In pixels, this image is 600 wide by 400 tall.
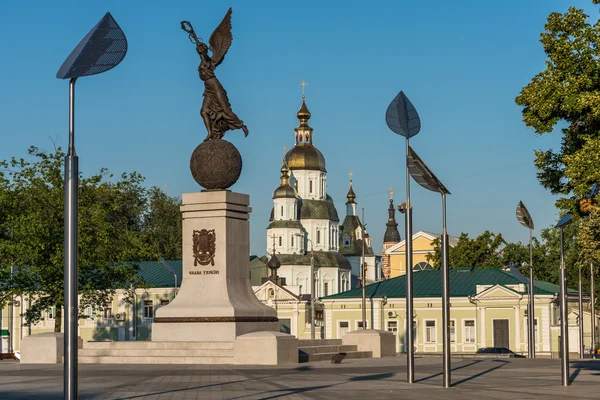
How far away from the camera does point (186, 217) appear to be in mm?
38344

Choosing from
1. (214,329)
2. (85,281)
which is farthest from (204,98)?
(85,281)

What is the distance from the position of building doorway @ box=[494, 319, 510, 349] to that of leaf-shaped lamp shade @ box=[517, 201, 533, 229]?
84.9ft

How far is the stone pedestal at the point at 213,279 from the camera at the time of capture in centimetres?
3684

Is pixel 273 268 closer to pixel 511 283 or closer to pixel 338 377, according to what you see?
pixel 511 283

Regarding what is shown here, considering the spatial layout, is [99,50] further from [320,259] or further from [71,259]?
[320,259]

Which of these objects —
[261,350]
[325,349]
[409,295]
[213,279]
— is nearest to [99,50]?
[409,295]

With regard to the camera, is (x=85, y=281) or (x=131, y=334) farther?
(x=131, y=334)

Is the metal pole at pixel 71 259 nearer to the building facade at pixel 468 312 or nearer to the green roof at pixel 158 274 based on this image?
the building facade at pixel 468 312

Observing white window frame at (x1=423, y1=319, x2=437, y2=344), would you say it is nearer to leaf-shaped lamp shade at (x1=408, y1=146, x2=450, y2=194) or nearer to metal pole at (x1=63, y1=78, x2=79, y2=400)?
leaf-shaped lamp shade at (x1=408, y1=146, x2=450, y2=194)

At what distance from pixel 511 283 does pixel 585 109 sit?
51164mm

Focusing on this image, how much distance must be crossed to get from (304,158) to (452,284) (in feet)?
230

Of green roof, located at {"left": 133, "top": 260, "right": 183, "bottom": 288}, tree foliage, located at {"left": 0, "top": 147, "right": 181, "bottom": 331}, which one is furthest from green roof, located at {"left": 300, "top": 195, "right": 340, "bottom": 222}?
tree foliage, located at {"left": 0, "top": 147, "right": 181, "bottom": 331}

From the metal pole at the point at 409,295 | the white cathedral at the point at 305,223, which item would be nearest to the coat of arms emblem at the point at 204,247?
the metal pole at the point at 409,295

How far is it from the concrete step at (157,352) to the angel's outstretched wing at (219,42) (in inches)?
424
